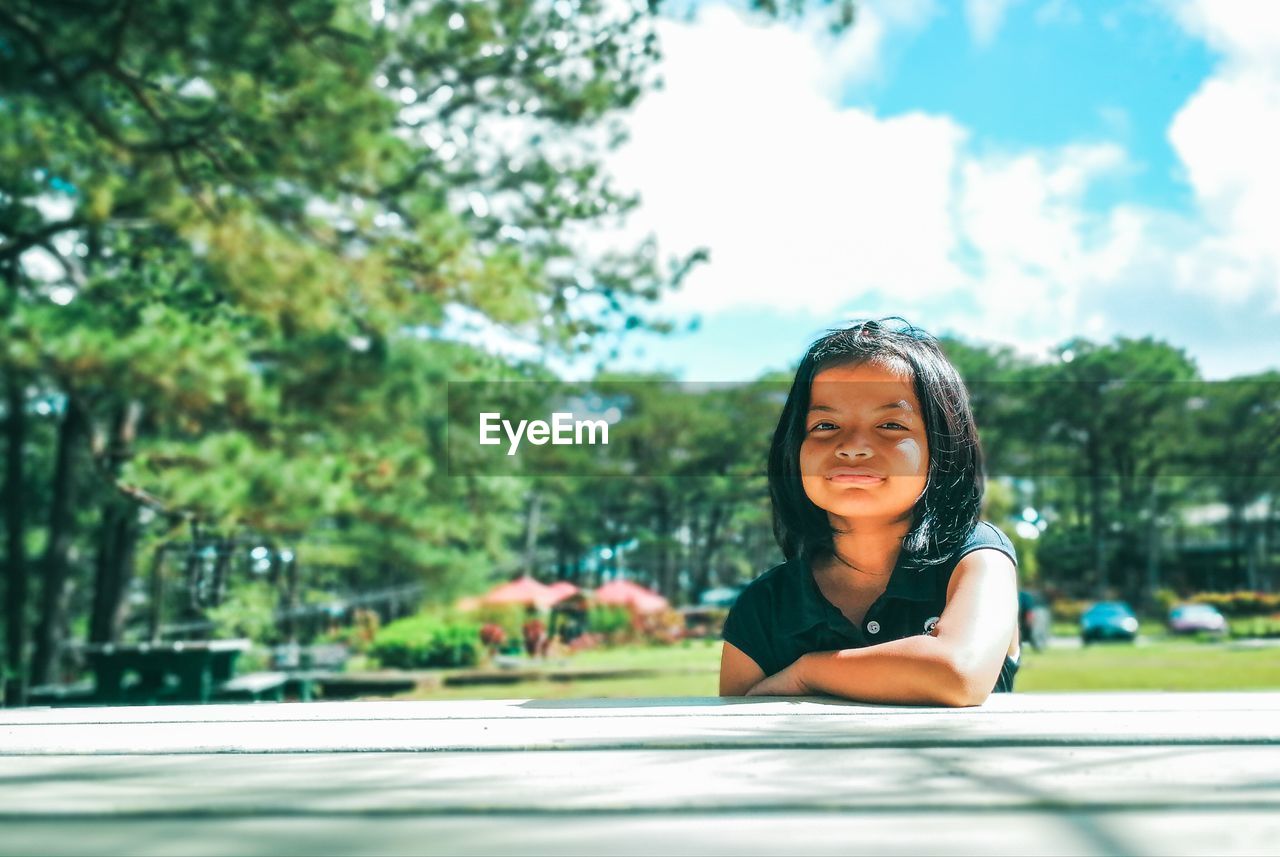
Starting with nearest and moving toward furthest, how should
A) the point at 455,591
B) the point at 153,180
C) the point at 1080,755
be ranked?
the point at 1080,755
the point at 153,180
the point at 455,591

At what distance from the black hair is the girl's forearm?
0.65ft

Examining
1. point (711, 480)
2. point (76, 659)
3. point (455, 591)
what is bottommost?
point (76, 659)

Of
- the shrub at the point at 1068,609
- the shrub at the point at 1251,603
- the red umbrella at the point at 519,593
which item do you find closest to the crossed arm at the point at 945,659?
the red umbrella at the point at 519,593

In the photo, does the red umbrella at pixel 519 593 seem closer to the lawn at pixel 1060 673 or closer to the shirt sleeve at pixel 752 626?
the lawn at pixel 1060 673

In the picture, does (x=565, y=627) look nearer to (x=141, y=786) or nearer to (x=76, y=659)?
(x=76, y=659)

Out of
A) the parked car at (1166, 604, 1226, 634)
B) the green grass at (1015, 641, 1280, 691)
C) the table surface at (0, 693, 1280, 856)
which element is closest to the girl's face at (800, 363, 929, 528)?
the table surface at (0, 693, 1280, 856)

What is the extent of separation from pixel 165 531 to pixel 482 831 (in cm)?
765

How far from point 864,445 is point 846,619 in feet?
0.52

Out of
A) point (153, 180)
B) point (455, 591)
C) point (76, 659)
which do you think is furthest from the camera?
point (76, 659)

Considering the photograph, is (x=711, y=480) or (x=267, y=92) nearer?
(x=267, y=92)

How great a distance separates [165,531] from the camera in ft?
23.9

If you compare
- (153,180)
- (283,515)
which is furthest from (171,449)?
(153,180)

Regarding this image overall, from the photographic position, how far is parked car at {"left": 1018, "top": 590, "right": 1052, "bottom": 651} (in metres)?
9.59

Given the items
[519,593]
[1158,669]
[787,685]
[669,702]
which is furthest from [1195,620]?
[669,702]
